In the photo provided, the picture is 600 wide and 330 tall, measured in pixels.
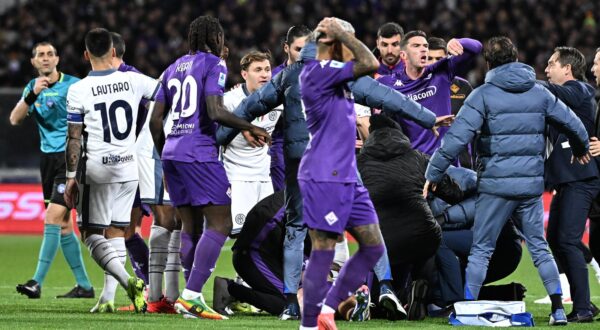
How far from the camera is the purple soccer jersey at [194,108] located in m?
8.93

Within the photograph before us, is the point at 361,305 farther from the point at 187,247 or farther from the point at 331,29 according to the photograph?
the point at 331,29

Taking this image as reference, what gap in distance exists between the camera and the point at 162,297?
9633mm

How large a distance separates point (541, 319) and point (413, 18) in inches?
709

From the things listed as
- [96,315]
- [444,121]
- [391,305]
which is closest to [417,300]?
[391,305]

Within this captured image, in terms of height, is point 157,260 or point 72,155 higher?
point 72,155

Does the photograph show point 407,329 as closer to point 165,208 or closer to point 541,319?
point 541,319

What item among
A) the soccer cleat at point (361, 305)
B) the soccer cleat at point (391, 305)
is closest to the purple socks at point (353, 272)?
the soccer cleat at point (361, 305)

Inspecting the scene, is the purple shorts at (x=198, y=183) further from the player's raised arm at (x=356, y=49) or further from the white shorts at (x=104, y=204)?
the player's raised arm at (x=356, y=49)

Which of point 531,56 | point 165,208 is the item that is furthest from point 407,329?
point 531,56

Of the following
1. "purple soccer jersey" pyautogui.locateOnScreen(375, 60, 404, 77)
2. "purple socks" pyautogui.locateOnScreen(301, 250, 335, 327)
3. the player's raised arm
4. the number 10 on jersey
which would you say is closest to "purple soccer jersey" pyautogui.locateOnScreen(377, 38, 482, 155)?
"purple soccer jersey" pyautogui.locateOnScreen(375, 60, 404, 77)

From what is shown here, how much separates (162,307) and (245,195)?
2103 mm

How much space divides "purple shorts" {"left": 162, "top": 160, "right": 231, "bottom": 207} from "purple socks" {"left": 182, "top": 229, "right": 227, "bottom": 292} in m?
0.30

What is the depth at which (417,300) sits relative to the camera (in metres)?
9.12

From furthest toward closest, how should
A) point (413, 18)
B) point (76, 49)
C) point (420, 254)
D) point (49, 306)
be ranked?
point (413, 18) < point (76, 49) < point (49, 306) < point (420, 254)
